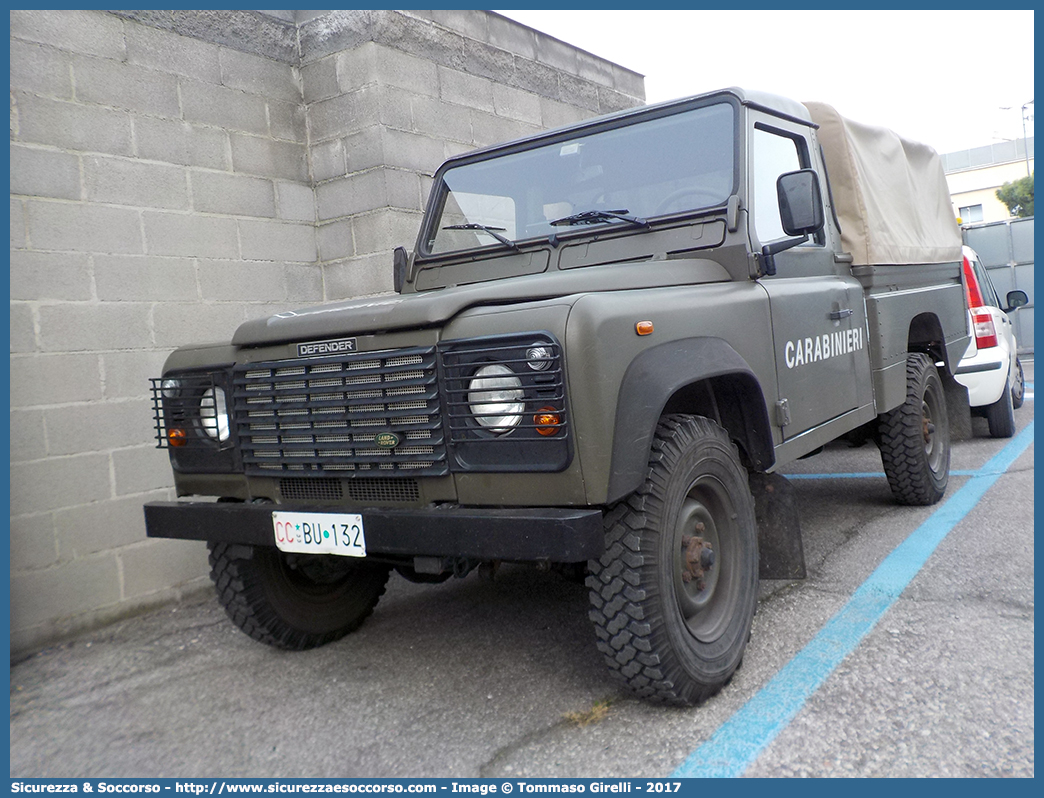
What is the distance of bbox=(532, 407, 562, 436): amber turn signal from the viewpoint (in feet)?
8.02

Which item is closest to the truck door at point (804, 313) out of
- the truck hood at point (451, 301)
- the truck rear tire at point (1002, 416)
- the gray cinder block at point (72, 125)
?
the truck hood at point (451, 301)

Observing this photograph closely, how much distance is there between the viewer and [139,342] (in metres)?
4.49

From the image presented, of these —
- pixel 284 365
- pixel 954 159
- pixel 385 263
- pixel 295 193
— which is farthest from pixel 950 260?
pixel 954 159

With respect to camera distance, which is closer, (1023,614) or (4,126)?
(1023,614)

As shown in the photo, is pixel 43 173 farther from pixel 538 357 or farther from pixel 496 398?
pixel 538 357

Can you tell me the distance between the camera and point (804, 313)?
12.2 feet

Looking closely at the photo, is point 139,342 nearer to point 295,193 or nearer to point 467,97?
point 295,193

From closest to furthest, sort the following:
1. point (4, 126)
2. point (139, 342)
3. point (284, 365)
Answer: point (284, 365) → point (4, 126) → point (139, 342)

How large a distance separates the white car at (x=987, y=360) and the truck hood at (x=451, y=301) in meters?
4.29

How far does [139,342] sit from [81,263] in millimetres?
469

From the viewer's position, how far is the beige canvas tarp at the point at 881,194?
15.0ft

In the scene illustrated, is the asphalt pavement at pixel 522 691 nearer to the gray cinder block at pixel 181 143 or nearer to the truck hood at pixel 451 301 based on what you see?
the truck hood at pixel 451 301

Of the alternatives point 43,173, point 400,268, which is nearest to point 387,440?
point 400,268

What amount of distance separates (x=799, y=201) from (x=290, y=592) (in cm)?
254
